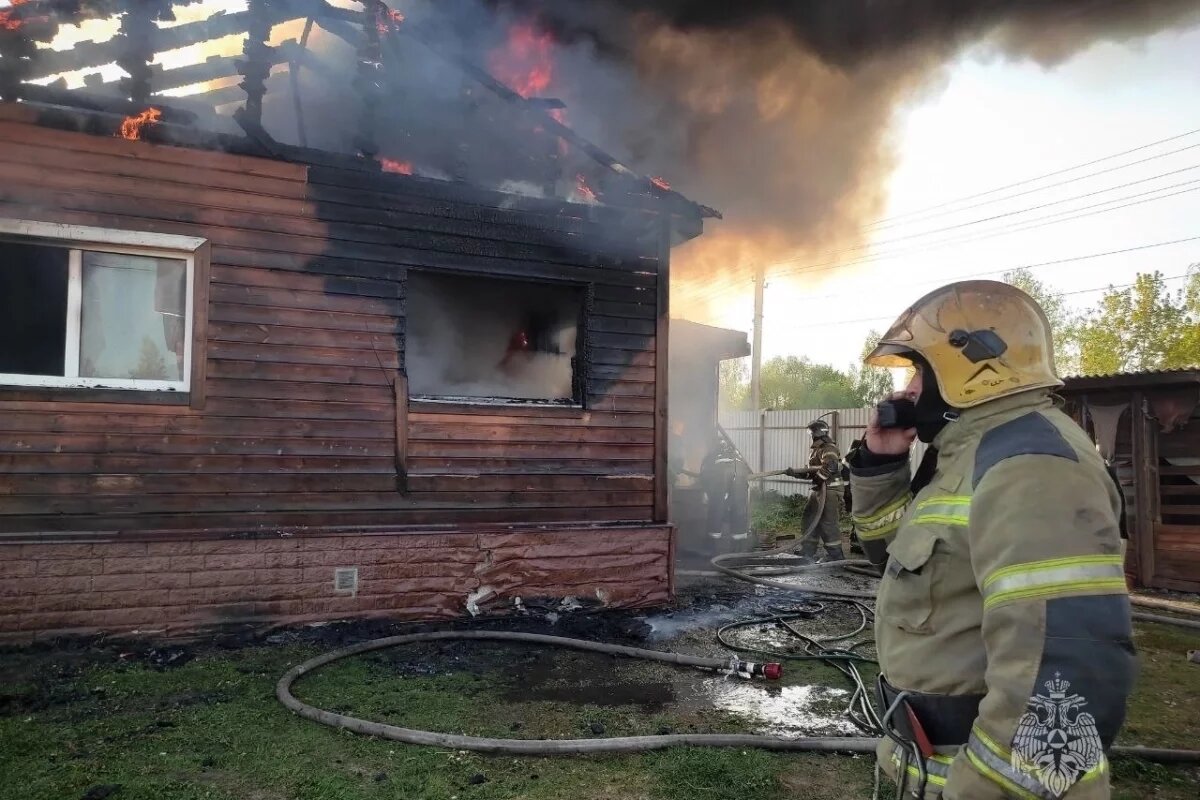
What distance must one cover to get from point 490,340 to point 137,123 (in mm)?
4374

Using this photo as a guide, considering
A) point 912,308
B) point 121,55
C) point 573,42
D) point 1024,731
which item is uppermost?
point 573,42

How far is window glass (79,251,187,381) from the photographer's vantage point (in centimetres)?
575

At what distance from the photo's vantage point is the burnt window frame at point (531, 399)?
6730 millimetres

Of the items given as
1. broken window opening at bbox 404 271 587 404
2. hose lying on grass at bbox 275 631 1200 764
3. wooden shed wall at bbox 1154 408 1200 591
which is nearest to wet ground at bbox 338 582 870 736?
hose lying on grass at bbox 275 631 1200 764

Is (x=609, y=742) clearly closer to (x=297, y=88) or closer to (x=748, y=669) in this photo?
(x=748, y=669)

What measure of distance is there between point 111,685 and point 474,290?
17.2ft

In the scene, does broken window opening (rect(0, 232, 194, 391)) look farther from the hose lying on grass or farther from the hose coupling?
the hose coupling

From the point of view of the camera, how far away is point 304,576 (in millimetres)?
Result: 6141

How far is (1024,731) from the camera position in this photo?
1.43 meters

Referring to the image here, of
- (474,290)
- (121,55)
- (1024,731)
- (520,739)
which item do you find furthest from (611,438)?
(1024,731)

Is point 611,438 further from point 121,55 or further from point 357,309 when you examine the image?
point 121,55

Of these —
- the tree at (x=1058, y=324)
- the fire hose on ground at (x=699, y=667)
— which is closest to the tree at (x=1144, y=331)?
the tree at (x=1058, y=324)

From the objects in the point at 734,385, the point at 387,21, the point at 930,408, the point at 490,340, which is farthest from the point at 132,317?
the point at 734,385

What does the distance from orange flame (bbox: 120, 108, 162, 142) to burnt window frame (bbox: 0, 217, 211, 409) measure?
2.49ft
